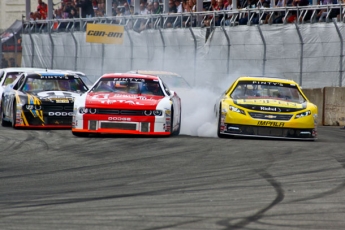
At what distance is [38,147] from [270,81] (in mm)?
4679

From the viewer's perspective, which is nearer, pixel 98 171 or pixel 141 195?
pixel 141 195

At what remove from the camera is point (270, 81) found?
1502 centimetres

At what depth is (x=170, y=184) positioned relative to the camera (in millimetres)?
8508

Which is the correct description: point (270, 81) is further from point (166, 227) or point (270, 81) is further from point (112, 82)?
point (166, 227)

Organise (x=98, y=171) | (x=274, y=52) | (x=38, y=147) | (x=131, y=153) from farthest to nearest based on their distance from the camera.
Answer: (x=274, y=52), (x=38, y=147), (x=131, y=153), (x=98, y=171)

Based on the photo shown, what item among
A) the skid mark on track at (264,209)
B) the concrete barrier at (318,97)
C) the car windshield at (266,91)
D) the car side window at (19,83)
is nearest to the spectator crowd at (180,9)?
the concrete barrier at (318,97)

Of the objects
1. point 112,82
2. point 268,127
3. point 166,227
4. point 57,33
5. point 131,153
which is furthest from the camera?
point 57,33

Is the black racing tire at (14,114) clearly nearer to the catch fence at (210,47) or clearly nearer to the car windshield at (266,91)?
the car windshield at (266,91)

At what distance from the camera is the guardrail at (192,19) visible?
2042cm

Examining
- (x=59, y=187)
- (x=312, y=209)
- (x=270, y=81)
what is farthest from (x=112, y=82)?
(x=312, y=209)

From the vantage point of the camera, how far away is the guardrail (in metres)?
20.4

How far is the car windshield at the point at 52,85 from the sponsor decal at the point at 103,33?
9.44m

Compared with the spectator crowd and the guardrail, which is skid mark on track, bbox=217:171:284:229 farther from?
the spectator crowd

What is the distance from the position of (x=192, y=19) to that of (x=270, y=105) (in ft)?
36.2
